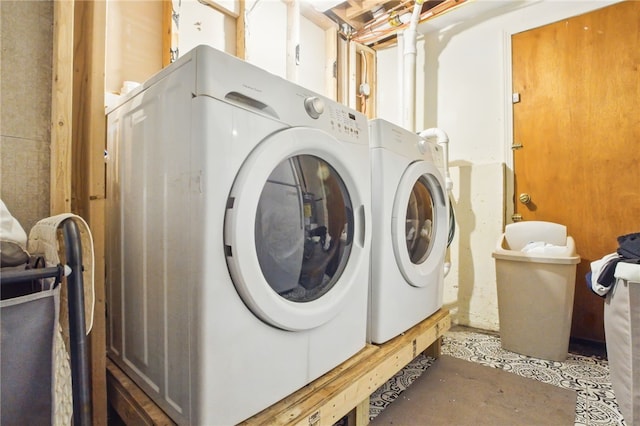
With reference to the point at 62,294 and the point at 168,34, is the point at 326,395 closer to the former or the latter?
the point at 62,294

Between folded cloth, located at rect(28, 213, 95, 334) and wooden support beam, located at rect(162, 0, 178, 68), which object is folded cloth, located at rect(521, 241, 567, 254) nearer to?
folded cloth, located at rect(28, 213, 95, 334)

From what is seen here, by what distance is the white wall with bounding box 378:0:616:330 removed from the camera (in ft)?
7.20

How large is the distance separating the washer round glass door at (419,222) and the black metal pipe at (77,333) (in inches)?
41.0

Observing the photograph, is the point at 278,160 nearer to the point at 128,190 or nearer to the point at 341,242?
the point at 341,242

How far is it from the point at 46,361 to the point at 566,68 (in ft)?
9.31

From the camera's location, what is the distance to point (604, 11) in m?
1.92

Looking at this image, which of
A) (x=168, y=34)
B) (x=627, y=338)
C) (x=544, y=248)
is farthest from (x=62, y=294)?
(x=544, y=248)

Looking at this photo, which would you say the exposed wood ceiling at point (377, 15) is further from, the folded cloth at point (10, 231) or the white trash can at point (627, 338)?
the folded cloth at point (10, 231)

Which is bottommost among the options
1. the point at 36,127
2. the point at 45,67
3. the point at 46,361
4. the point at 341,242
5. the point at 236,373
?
the point at 236,373

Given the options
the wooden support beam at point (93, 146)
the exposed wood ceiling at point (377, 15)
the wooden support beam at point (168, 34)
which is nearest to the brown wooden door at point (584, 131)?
the exposed wood ceiling at point (377, 15)

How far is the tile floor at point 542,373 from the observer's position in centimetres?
126

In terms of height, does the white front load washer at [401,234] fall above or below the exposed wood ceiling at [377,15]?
below

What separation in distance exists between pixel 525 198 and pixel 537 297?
0.72m

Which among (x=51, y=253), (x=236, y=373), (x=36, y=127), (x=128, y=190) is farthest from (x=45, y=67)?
(x=236, y=373)
